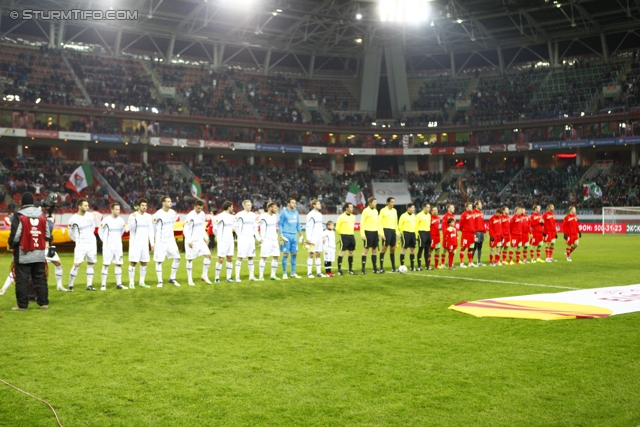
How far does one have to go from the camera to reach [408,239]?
20.2 meters

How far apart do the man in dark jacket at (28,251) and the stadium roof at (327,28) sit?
125ft

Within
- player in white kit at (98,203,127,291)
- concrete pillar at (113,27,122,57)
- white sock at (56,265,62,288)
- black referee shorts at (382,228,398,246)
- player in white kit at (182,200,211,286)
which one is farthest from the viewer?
concrete pillar at (113,27,122,57)

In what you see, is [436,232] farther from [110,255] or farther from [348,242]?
[110,255]

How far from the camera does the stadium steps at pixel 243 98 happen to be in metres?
61.2

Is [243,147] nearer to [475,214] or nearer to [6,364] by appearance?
[475,214]

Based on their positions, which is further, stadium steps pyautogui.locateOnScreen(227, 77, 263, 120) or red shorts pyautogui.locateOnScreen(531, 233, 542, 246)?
stadium steps pyautogui.locateOnScreen(227, 77, 263, 120)

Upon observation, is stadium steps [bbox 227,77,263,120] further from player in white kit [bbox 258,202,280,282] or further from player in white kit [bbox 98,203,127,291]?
player in white kit [bbox 98,203,127,291]

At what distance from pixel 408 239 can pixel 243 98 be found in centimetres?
4535

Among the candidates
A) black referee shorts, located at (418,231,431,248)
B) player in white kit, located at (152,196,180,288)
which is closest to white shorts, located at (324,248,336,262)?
black referee shorts, located at (418,231,431,248)

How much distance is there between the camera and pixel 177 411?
6.16 m

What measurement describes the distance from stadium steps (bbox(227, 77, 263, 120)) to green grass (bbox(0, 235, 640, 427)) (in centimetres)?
4882

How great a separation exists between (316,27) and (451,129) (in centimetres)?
1661

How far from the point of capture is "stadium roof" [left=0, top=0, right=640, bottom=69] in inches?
2079

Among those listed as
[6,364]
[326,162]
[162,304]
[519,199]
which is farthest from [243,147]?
[6,364]
